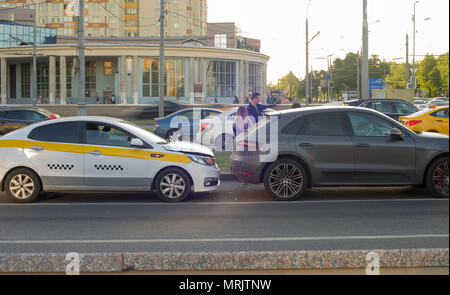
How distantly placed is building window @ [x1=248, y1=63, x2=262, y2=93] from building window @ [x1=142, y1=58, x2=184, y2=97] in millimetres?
10087

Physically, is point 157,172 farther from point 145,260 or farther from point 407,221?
point 145,260

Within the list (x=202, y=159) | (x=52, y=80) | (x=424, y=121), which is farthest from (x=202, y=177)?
(x=52, y=80)

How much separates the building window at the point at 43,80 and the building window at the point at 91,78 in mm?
4551

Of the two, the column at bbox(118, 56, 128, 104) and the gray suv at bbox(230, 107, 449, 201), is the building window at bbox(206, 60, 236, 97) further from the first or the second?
the gray suv at bbox(230, 107, 449, 201)

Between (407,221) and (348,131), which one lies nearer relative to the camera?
(407,221)

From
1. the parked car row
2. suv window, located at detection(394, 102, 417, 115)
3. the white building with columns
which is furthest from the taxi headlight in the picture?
the white building with columns

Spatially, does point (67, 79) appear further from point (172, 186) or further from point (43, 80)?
point (172, 186)

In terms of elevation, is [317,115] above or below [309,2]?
below

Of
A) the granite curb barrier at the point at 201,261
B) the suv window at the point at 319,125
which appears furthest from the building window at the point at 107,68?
the granite curb barrier at the point at 201,261

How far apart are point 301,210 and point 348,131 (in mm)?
1833

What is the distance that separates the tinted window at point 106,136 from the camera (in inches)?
388

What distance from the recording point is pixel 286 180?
9.57m

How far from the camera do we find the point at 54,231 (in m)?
7.39
